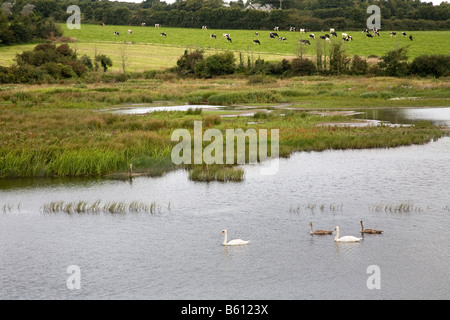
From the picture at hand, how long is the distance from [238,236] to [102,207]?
707 cm

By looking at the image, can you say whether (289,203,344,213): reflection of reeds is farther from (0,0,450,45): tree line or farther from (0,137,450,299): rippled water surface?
(0,0,450,45): tree line

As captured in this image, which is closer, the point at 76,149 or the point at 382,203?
the point at 382,203

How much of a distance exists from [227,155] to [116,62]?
78510 mm

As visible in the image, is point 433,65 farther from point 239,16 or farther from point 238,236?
point 238,236

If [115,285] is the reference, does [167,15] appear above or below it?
above

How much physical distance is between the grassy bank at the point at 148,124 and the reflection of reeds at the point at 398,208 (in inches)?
314

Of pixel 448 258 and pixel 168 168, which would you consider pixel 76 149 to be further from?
pixel 448 258

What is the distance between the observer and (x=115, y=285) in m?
17.7

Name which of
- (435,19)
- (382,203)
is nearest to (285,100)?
(382,203)

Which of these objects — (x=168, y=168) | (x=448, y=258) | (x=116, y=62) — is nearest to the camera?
(x=448, y=258)
